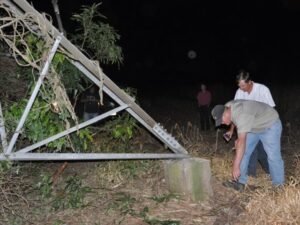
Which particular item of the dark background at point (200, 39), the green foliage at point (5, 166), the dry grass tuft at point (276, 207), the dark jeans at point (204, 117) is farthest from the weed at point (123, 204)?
the dark background at point (200, 39)

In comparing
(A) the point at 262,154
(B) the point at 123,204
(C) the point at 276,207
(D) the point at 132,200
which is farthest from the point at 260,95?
(B) the point at 123,204

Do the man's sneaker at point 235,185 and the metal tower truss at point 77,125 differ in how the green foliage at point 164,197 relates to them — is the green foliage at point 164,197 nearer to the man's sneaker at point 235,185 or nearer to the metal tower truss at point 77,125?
the metal tower truss at point 77,125

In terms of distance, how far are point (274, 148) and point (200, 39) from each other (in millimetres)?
21869

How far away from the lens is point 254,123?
5871 millimetres

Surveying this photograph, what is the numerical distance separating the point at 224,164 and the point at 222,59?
20.0 m

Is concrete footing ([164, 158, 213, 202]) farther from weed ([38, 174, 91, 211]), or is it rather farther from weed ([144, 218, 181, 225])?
weed ([38, 174, 91, 211])

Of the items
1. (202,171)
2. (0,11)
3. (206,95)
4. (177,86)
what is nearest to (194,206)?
(202,171)

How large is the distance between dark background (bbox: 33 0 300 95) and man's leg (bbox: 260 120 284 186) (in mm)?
16877

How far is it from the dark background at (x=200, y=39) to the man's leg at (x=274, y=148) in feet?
55.4

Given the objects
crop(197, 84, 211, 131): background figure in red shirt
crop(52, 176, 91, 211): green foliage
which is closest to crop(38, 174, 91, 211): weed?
crop(52, 176, 91, 211): green foliage

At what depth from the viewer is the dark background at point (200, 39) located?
78.9 feet

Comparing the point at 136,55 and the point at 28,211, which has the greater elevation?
the point at 136,55

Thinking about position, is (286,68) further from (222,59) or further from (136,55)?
(136,55)

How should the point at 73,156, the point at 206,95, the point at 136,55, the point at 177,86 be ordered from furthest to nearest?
the point at 136,55 < the point at 177,86 < the point at 206,95 < the point at 73,156
